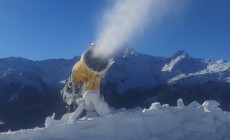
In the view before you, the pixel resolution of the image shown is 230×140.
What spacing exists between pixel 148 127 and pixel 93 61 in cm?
479

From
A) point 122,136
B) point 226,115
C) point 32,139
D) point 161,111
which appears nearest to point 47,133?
point 32,139

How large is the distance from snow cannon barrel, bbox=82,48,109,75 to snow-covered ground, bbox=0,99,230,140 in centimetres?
317

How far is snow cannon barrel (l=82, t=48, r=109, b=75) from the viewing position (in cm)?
2244

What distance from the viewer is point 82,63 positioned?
22625 millimetres

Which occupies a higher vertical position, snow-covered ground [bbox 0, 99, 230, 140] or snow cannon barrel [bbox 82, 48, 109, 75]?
snow cannon barrel [bbox 82, 48, 109, 75]

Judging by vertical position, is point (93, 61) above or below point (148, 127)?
above

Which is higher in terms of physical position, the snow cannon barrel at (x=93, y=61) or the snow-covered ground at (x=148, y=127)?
the snow cannon barrel at (x=93, y=61)

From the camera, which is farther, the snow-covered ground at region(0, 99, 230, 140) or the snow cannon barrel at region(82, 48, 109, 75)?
the snow cannon barrel at region(82, 48, 109, 75)

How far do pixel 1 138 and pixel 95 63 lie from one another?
6.58m

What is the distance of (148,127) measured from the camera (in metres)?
19.2

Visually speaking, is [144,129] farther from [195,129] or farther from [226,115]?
[226,115]

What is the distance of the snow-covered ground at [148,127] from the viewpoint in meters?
18.1

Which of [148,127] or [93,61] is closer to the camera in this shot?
[148,127]

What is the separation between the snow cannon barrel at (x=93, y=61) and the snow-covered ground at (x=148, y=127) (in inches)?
125
